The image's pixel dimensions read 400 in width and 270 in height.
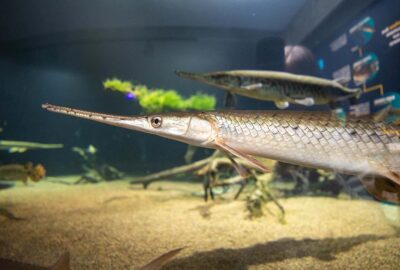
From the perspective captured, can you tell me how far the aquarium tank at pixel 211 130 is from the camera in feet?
7.52

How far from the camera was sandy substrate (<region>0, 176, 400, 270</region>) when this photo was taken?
249 cm

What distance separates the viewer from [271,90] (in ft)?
16.2

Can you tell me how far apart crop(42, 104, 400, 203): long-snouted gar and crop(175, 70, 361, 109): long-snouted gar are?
8.83 ft

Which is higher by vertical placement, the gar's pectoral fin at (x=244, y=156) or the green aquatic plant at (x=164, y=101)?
the green aquatic plant at (x=164, y=101)

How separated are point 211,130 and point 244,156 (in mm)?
402

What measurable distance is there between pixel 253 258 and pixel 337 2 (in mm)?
7072

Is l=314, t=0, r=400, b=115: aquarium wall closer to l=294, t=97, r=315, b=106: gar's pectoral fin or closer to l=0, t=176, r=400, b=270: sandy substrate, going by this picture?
l=294, t=97, r=315, b=106: gar's pectoral fin

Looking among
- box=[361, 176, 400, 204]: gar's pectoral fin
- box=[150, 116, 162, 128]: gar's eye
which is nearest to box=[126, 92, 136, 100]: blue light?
box=[150, 116, 162, 128]: gar's eye

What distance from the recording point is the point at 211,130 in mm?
2305

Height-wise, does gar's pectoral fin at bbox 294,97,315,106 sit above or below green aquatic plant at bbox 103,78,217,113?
below

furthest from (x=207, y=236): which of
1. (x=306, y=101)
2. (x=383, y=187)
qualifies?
(x=306, y=101)

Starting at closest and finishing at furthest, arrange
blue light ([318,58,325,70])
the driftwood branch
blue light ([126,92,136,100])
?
the driftwood branch → blue light ([318,58,325,70]) → blue light ([126,92,136,100])

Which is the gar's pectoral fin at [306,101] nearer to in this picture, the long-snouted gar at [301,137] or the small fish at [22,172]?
the long-snouted gar at [301,137]

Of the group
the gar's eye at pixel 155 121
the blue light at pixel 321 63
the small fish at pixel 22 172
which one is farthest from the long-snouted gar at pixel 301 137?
the blue light at pixel 321 63
